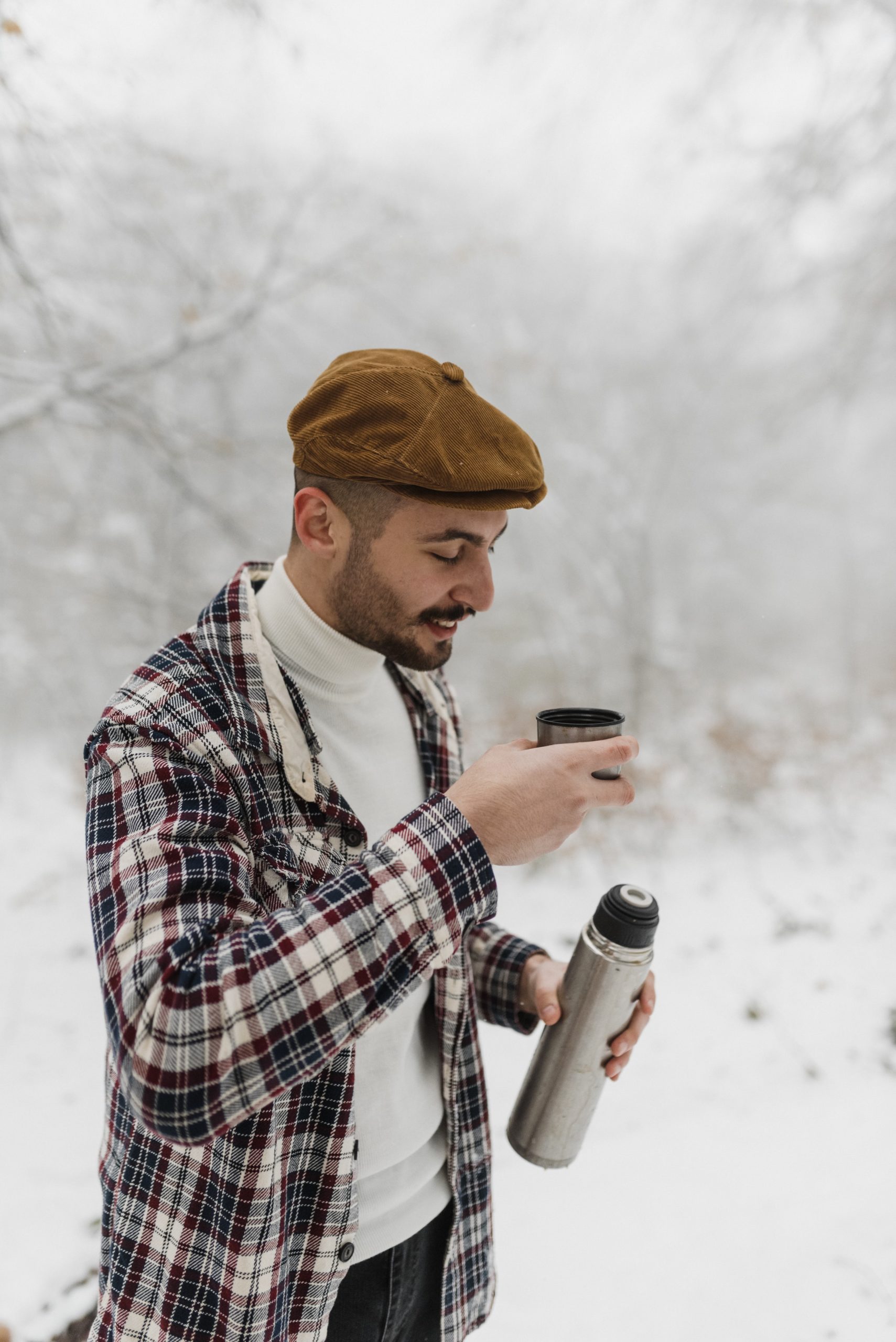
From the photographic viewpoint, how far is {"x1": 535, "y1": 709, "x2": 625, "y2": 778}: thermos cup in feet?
2.53

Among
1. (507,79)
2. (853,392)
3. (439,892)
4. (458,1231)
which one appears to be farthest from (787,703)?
(439,892)

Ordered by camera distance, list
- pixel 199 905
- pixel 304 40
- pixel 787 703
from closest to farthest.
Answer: pixel 199 905, pixel 304 40, pixel 787 703

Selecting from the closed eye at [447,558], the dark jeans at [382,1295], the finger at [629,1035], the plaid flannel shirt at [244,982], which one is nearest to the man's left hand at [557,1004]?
the finger at [629,1035]

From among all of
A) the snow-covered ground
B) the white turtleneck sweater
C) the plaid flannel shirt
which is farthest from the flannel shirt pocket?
the snow-covered ground

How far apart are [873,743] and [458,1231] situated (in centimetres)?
449

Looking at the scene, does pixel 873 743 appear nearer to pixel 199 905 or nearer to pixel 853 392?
pixel 853 392

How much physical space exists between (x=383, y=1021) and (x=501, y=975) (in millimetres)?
309

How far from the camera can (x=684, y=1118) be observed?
2219mm

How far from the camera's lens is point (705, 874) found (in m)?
3.72

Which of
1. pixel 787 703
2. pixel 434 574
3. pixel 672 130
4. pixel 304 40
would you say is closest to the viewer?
pixel 434 574

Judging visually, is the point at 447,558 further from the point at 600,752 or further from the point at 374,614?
the point at 600,752

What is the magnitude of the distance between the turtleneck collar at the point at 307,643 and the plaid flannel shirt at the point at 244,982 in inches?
2.3

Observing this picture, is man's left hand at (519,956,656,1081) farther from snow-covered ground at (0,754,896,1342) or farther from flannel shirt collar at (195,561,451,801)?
snow-covered ground at (0,754,896,1342)

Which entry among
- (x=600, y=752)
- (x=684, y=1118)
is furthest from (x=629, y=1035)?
(x=684, y=1118)
